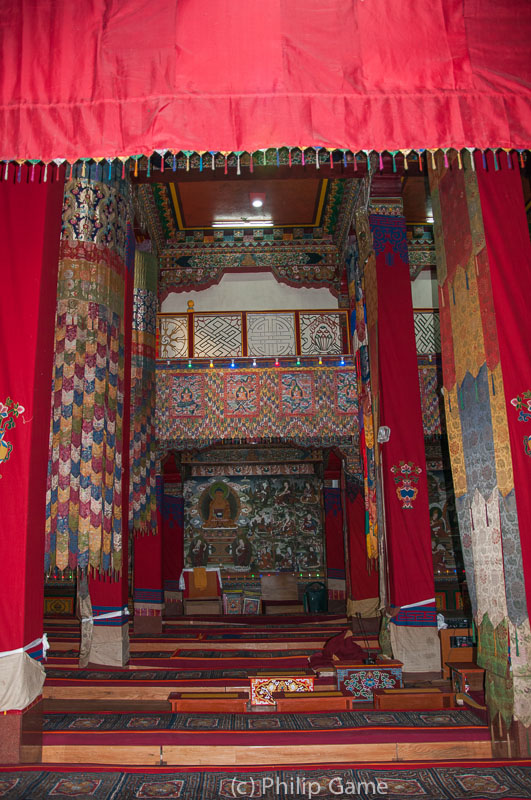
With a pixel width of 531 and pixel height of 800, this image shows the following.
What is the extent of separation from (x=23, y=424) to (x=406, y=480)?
4.34 m

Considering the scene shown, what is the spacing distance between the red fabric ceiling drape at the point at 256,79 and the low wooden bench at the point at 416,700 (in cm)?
403

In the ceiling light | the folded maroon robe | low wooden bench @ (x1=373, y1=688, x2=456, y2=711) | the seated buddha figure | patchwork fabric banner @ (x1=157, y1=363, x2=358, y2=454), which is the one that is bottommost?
low wooden bench @ (x1=373, y1=688, x2=456, y2=711)

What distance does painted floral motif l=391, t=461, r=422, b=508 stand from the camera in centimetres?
652

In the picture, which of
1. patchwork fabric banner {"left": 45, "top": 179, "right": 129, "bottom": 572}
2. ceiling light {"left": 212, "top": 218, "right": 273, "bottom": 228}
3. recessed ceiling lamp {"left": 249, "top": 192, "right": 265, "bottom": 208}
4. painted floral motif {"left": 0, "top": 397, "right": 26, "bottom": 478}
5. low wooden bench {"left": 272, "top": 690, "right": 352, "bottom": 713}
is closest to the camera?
painted floral motif {"left": 0, "top": 397, "right": 26, "bottom": 478}

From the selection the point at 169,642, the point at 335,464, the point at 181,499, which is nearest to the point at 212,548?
the point at 181,499

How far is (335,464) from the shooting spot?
1133cm

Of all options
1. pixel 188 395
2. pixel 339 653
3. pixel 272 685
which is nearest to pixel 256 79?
pixel 272 685

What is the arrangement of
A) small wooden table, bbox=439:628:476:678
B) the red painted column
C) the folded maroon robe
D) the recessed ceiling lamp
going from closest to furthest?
1. the red painted column
2. the folded maroon robe
3. small wooden table, bbox=439:628:476:678
4. the recessed ceiling lamp

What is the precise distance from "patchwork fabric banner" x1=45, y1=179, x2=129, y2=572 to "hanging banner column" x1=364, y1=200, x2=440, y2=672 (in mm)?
2918

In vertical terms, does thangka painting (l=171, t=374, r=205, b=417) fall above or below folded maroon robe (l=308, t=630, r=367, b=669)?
above

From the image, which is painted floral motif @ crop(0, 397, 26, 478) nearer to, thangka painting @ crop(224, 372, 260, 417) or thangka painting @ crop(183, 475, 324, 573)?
thangka painting @ crop(224, 372, 260, 417)

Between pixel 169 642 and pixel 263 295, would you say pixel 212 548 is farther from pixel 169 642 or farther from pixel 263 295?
pixel 263 295

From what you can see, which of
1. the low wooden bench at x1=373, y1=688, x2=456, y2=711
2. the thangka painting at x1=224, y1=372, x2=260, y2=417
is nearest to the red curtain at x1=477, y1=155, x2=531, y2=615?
the low wooden bench at x1=373, y1=688, x2=456, y2=711

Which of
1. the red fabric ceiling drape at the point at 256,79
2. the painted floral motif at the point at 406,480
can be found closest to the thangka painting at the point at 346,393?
the painted floral motif at the point at 406,480
